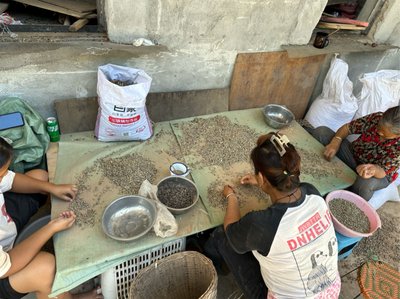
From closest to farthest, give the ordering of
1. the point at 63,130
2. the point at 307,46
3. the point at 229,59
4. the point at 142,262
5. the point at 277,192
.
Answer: the point at 277,192
the point at 142,262
the point at 63,130
the point at 229,59
the point at 307,46

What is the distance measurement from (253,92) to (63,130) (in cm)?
192

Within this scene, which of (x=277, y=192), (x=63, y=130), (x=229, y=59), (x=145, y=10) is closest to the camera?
(x=277, y=192)

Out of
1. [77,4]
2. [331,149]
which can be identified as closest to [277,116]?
[331,149]

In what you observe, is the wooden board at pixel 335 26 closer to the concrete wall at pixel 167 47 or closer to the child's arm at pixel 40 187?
the concrete wall at pixel 167 47

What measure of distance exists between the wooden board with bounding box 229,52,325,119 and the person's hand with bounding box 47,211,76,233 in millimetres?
1971

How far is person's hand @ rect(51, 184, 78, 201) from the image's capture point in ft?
6.27

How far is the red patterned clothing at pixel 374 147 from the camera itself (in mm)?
2455

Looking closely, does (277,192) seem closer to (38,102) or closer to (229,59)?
(229,59)

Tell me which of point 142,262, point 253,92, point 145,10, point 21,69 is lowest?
point 142,262

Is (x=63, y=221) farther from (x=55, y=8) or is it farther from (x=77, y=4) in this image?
(x=77, y=4)

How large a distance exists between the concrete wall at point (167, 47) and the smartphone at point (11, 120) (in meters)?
0.22

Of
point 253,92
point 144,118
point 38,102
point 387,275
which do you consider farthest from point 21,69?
point 387,275

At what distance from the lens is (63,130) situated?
8.19 ft

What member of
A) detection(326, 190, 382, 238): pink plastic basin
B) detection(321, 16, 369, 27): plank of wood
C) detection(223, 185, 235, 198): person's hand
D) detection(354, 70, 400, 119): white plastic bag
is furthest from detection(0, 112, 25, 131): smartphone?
detection(354, 70, 400, 119): white plastic bag
